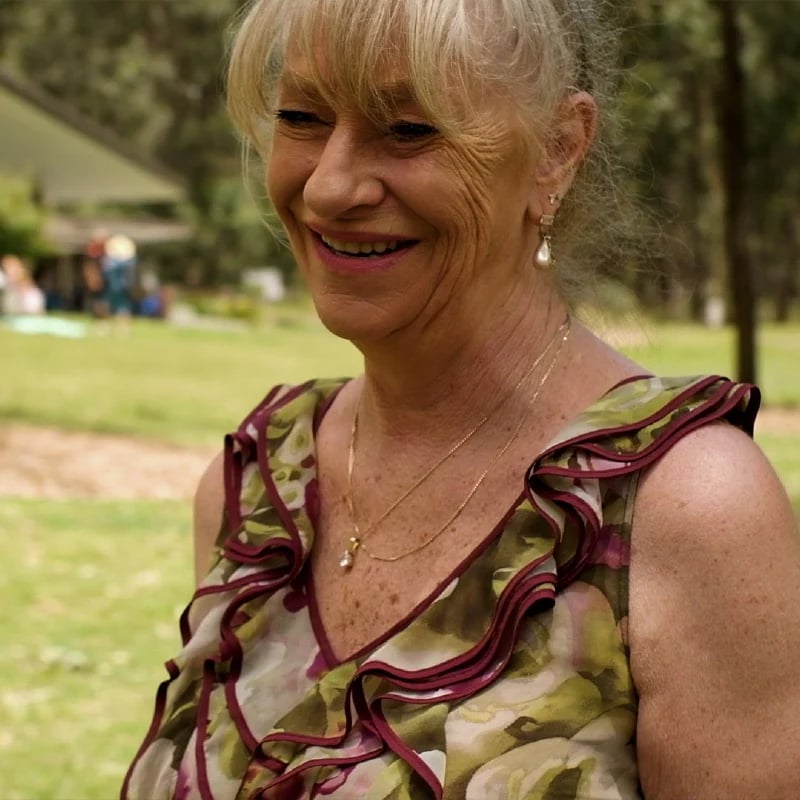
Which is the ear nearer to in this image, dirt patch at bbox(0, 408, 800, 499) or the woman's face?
the woman's face

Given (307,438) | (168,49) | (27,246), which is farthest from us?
(168,49)

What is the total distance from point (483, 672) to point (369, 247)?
0.60m

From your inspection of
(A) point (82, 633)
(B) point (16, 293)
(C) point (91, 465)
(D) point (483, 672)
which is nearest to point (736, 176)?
(C) point (91, 465)

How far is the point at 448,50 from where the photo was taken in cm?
174

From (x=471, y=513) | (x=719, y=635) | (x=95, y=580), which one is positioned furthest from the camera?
(x=95, y=580)

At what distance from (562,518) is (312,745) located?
1.54ft

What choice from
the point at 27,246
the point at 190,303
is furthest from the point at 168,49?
the point at 27,246

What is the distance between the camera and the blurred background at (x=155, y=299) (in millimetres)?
4906

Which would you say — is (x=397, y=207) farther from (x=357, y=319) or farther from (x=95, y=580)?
(x=95, y=580)

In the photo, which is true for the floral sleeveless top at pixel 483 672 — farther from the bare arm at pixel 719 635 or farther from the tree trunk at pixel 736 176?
the tree trunk at pixel 736 176

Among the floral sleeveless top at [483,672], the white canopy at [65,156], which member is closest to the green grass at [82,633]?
the floral sleeveless top at [483,672]

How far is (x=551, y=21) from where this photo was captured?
6.03 ft

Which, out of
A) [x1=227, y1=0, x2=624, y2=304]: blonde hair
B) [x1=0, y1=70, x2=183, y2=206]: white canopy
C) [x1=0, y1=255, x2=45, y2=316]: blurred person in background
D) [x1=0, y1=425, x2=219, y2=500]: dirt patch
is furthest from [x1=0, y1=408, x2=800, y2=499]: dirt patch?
[x1=0, y1=255, x2=45, y2=316]: blurred person in background

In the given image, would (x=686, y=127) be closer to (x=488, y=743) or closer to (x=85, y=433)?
(x=85, y=433)
